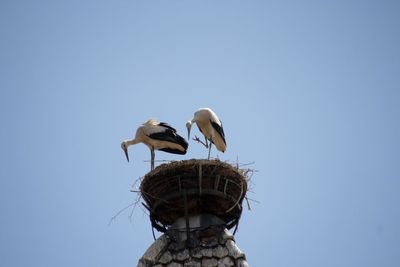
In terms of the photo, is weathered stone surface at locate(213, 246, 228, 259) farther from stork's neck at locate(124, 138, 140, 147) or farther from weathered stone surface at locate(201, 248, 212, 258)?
stork's neck at locate(124, 138, 140, 147)

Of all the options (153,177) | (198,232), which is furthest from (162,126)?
(198,232)

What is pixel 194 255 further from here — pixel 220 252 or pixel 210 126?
pixel 210 126

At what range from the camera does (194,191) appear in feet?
20.8

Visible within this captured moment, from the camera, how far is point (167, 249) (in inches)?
235

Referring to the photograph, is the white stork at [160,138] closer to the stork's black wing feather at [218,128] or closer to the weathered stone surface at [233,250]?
the stork's black wing feather at [218,128]

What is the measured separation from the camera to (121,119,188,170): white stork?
10.1 meters

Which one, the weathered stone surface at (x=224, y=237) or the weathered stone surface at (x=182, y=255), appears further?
the weathered stone surface at (x=224, y=237)

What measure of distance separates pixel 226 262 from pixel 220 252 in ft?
0.54

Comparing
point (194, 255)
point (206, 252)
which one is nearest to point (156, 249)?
point (194, 255)

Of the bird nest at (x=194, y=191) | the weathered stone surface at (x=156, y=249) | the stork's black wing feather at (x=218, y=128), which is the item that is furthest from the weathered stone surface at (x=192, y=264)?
the stork's black wing feather at (x=218, y=128)

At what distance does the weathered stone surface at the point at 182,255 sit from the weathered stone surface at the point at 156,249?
189 mm

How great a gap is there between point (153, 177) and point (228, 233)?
117 centimetres

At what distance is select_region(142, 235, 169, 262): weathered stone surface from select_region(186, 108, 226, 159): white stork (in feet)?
14.5

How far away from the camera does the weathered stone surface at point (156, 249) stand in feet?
19.0
